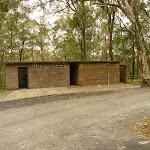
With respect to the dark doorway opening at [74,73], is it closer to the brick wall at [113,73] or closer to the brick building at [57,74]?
the brick building at [57,74]

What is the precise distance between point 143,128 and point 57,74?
1043cm

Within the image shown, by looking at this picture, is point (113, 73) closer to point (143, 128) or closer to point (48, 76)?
point (48, 76)

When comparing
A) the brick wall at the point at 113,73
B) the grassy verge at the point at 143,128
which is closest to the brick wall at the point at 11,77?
the brick wall at the point at 113,73

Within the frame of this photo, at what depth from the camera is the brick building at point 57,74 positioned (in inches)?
500

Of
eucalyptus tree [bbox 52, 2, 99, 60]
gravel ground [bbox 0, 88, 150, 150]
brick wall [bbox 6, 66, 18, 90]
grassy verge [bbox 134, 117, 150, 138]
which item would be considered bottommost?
gravel ground [bbox 0, 88, 150, 150]

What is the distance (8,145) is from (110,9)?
16552mm

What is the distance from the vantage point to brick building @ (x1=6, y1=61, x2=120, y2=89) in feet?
41.7

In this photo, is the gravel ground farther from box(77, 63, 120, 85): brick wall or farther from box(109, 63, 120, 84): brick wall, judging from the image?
box(109, 63, 120, 84): brick wall

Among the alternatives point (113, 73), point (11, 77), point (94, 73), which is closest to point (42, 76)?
point (11, 77)

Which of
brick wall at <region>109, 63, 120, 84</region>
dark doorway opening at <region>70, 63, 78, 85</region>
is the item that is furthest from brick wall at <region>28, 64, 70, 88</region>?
brick wall at <region>109, 63, 120, 84</region>

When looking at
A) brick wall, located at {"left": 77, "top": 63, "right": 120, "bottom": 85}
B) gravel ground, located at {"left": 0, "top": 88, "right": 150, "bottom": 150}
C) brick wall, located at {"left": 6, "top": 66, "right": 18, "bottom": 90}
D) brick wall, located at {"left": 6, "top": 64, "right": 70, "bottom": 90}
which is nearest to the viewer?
gravel ground, located at {"left": 0, "top": 88, "right": 150, "bottom": 150}

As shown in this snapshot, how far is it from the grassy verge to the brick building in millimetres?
9319

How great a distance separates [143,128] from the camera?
4.23 meters

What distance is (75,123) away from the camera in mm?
4879
